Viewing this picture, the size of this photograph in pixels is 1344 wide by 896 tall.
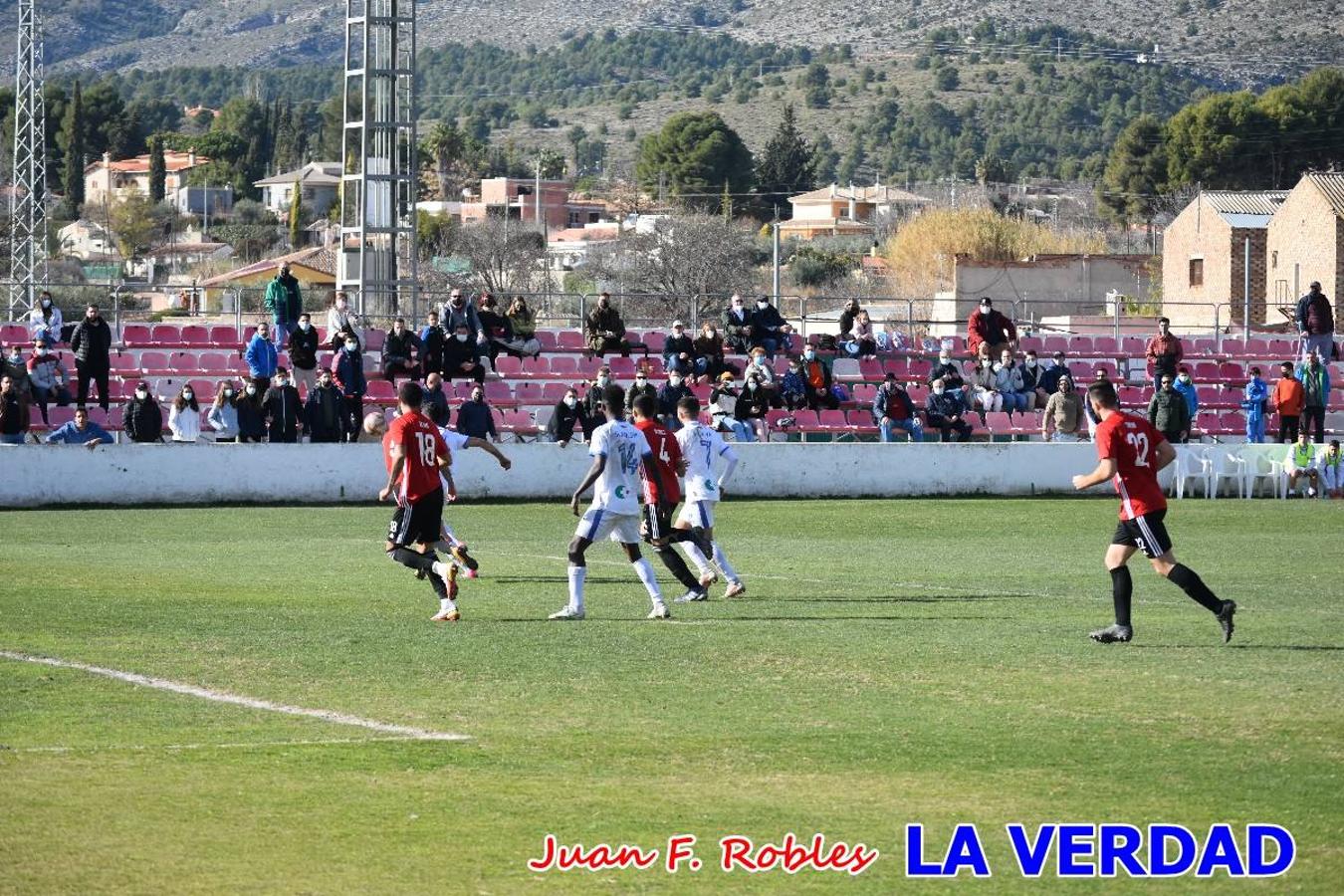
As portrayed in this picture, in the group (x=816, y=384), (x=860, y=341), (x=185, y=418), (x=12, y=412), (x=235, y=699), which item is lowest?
(x=235, y=699)

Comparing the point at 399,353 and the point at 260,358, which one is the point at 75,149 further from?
the point at 260,358

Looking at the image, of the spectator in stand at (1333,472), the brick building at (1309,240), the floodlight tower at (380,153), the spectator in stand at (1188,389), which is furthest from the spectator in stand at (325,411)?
the brick building at (1309,240)

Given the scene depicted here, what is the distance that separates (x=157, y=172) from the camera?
156625mm

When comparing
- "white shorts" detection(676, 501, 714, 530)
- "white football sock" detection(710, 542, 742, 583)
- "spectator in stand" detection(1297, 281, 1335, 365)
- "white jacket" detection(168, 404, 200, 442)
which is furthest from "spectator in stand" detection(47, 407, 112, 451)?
"spectator in stand" detection(1297, 281, 1335, 365)

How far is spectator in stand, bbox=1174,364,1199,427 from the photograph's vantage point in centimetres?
3344

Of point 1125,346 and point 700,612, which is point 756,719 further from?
point 1125,346

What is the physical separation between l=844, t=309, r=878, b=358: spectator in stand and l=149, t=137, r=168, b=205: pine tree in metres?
124

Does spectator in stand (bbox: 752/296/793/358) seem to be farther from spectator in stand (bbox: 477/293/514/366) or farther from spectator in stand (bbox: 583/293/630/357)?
spectator in stand (bbox: 477/293/514/366)

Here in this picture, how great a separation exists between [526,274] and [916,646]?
77.0 m

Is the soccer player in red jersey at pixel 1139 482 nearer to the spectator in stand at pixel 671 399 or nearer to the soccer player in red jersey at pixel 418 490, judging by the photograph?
the soccer player in red jersey at pixel 418 490

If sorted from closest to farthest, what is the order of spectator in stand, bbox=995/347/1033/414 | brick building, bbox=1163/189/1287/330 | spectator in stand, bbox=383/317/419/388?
spectator in stand, bbox=383/317/419/388, spectator in stand, bbox=995/347/1033/414, brick building, bbox=1163/189/1287/330

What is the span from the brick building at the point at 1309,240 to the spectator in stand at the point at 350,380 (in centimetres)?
4732

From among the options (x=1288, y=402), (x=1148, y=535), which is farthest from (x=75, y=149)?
(x=1148, y=535)

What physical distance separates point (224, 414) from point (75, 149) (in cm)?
14019
